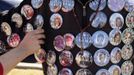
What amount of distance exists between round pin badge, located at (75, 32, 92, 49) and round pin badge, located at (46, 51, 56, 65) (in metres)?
0.13

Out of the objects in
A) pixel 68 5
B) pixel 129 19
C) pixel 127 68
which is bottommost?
pixel 127 68

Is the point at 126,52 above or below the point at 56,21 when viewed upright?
below

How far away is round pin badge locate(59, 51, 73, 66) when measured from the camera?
217 cm

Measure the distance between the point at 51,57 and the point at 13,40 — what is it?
211 millimetres

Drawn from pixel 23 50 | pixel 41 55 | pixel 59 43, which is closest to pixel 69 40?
pixel 59 43

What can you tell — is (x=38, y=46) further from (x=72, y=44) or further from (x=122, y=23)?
(x=122, y=23)

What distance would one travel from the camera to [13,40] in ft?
7.36

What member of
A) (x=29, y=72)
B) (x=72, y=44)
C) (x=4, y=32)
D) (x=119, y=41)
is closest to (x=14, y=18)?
(x=4, y=32)

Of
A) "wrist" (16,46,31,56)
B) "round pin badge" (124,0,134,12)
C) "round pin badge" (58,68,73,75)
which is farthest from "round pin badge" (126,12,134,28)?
"wrist" (16,46,31,56)

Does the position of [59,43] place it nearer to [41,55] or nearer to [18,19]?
[41,55]

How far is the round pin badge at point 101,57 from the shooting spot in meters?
2.17

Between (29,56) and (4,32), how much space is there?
176mm

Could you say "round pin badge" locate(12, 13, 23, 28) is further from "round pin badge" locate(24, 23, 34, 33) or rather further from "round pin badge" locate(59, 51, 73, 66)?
"round pin badge" locate(59, 51, 73, 66)

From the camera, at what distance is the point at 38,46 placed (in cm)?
214
